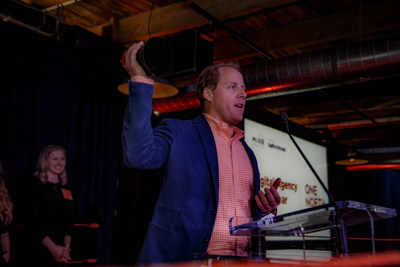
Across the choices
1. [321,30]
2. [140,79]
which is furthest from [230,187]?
[321,30]

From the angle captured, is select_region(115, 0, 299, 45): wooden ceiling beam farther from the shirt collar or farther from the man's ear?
the shirt collar

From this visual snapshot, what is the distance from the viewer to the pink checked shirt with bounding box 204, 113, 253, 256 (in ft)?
4.35

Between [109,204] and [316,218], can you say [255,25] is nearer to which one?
[109,204]

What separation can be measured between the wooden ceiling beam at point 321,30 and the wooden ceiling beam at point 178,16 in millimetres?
1029

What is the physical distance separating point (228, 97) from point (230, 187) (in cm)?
40

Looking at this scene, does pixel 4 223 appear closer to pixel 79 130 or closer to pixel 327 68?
pixel 79 130

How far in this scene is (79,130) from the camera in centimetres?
491

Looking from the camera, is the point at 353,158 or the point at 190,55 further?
the point at 353,158

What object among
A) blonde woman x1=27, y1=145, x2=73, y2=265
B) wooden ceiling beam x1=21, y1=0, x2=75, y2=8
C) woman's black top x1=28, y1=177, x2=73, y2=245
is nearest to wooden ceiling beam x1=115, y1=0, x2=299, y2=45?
wooden ceiling beam x1=21, y1=0, x2=75, y2=8

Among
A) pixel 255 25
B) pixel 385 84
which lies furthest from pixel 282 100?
pixel 255 25

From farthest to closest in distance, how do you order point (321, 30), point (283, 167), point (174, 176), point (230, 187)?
1. point (283, 167)
2. point (321, 30)
3. point (230, 187)
4. point (174, 176)

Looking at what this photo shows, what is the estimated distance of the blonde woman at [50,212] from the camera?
3.35 metres

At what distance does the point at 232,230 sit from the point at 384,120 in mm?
8445

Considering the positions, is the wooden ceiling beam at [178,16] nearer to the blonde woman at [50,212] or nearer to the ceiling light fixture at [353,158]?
the blonde woman at [50,212]
